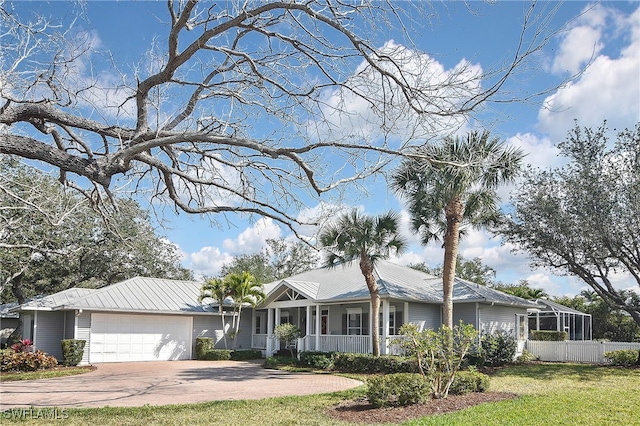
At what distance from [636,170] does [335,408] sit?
552 inches

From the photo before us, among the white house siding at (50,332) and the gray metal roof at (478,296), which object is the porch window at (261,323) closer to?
the white house siding at (50,332)

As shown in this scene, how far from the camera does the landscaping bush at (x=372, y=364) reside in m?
19.0

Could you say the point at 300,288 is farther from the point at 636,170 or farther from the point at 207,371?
the point at 636,170

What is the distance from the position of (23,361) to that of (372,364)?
12398mm

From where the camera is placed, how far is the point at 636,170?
19.4 metres

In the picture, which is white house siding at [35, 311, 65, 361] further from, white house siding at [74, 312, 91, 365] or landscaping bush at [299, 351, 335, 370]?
landscaping bush at [299, 351, 335, 370]

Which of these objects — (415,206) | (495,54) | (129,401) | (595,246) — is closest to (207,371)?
(129,401)

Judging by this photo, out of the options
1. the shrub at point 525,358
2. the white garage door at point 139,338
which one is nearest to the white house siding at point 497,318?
the shrub at point 525,358

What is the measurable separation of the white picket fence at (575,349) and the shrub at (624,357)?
33.5 inches

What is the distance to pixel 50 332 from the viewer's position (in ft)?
82.8

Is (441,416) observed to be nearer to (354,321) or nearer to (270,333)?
(354,321)

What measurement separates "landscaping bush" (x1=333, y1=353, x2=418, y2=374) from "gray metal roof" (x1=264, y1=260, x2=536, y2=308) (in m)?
2.54

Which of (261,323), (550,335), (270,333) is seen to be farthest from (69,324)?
(550,335)

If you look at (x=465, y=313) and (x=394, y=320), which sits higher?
(x=465, y=313)
